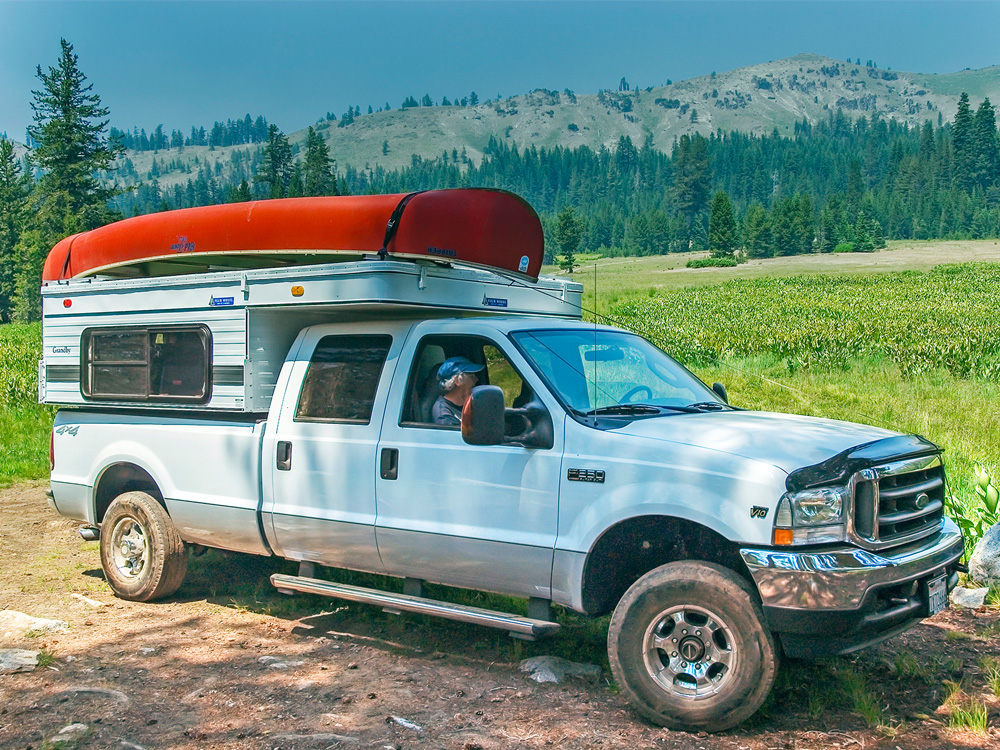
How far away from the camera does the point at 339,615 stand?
6891mm

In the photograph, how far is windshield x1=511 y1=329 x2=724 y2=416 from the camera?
5.33 metres

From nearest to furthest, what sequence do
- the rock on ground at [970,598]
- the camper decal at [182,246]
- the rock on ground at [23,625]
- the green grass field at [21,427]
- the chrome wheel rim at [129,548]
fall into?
1. the rock on ground at [23,625]
2. the rock on ground at [970,598]
3. the camper decal at [182,246]
4. the chrome wheel rim at [129,548]
5. the green grass field at [21,427]

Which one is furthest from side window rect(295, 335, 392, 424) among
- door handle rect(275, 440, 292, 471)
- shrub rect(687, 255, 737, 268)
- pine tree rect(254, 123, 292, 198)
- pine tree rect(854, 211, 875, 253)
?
pine tree rect(854, 211, 875, 253)

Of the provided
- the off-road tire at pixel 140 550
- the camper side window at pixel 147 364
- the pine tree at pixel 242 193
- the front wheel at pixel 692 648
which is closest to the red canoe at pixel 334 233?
the camper side window at pixel 147 364

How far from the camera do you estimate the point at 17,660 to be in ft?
18.5

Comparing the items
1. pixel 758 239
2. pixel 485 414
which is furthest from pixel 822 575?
pixel 758 239

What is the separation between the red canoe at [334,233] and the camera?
6.18m

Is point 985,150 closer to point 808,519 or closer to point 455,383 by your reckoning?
point 455,383

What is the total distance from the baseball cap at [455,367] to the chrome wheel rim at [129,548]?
3.04 metres

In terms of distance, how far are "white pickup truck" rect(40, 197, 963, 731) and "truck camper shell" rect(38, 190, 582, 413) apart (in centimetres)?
3

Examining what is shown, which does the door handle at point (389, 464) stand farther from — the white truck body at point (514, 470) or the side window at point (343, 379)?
the side window at point (343, 379)

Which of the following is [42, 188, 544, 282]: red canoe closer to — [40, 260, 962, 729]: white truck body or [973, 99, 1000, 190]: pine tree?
[40, 260, 962, 729]: white truck body

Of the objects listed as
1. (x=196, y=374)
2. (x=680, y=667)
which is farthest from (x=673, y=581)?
(x=196, y=374)

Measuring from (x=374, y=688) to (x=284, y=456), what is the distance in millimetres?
1701
